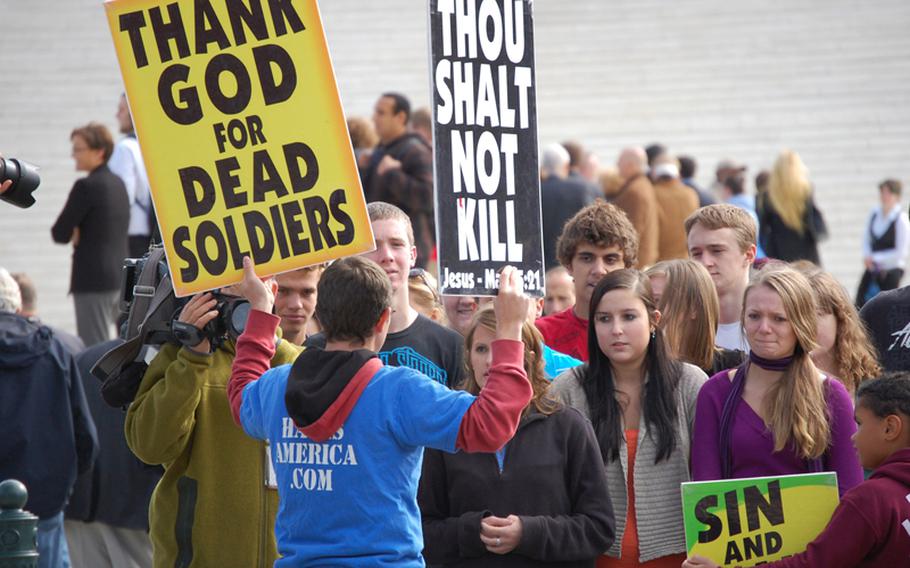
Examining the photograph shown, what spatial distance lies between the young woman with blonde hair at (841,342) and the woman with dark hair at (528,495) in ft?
4.20

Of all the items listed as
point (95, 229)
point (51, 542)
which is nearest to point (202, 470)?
point (51, 542)

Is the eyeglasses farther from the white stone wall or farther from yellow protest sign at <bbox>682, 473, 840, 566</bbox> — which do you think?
the white stone wall

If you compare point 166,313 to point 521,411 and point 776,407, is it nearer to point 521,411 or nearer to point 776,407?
point 521,411

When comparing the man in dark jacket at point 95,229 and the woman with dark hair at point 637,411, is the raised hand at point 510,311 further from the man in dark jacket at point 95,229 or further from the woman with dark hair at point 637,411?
the man in dark jacket at point 95,229

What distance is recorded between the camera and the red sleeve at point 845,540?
4789 millimetres

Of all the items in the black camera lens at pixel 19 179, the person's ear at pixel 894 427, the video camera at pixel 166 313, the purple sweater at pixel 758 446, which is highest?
the black camera lens at pixel 19 179

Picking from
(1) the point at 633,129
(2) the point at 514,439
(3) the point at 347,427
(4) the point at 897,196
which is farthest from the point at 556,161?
(3) the point at 347,427

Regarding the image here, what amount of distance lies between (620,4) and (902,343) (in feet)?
51.3

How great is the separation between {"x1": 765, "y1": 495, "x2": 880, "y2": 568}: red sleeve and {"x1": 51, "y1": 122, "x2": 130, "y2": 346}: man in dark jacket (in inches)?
340

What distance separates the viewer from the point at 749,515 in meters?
5.05

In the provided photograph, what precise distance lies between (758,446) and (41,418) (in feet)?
13.6

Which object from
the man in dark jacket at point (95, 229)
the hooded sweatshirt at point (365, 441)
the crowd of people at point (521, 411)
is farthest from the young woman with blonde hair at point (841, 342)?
the man in dark jacket at point (95, 229)

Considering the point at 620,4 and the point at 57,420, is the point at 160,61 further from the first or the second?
the point at 620,4

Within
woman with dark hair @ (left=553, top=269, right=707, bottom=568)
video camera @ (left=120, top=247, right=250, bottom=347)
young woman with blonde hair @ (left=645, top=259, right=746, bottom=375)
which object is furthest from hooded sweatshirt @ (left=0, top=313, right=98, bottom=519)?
young woman with blonde hair @ (left=645, top=259, right=746, bottom=375)
